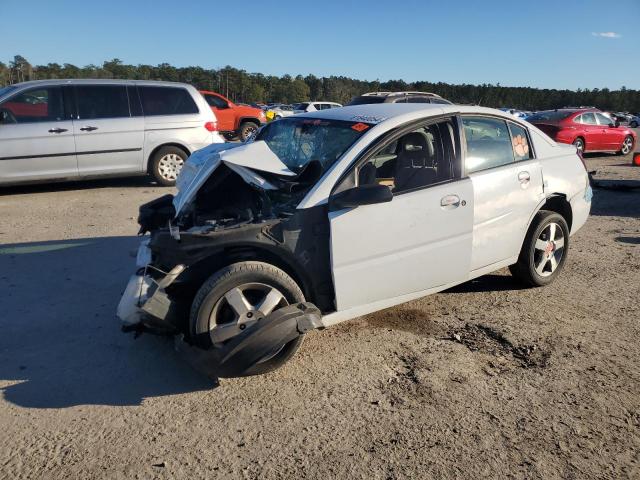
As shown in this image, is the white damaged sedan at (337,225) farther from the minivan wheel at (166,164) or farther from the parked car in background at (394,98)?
the parked car in background at (394,98)

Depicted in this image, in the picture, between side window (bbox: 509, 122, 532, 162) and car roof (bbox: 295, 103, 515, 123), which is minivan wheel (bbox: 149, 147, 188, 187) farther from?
side window (bbox: 509, 122, 532, 162)

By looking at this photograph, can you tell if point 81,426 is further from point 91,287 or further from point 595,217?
point 595,217

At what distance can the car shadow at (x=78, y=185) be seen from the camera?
29.4 ft

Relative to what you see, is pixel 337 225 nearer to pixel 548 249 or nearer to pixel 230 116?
pixel 548 249

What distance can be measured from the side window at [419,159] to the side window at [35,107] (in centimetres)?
651

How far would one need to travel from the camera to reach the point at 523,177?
4238 mm

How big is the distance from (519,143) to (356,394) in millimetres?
2699

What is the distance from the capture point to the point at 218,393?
9.93 ft

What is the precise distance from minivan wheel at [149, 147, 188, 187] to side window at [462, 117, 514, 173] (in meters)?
6.35

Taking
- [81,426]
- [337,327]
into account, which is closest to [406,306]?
[337,327]

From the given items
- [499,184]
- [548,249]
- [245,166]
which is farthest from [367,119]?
[548,249]

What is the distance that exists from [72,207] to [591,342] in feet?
23.4

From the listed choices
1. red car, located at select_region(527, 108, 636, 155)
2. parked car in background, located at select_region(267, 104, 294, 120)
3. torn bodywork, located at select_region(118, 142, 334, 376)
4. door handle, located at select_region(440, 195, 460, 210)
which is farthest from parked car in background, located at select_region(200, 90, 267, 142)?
door handle, located at select_region(440, 195, 460, 210)

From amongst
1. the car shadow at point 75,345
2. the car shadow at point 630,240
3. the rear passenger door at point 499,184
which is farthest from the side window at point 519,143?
the car shadow at point 75,345
